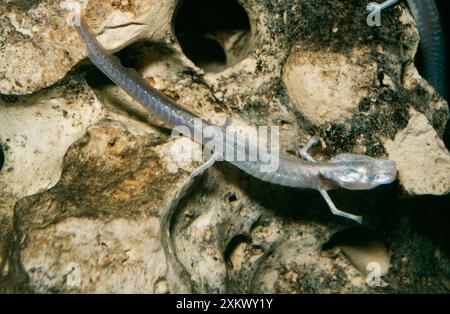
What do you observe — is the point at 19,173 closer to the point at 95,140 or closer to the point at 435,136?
the point at 95,140

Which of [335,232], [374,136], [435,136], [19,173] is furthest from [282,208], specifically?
[19,173]

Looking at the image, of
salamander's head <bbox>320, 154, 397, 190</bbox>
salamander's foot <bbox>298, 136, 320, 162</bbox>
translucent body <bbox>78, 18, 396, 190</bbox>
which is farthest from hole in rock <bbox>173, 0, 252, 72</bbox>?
salamander's head <bbox>320, 154, 397, 190</bbox>

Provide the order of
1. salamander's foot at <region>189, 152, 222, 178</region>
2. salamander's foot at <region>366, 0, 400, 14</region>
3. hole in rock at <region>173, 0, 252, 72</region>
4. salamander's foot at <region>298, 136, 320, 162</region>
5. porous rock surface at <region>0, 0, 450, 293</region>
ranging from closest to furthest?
porous rock surface at <region>0, 0, 450, 293</region> → salamander's foot at <region>189, 152, 222, 178</region> → salamander's foot at <region>366, 0, 400, 14</region> → salamander's foot at <region>298, 136, 320, 162</region> → hole in rock at <region>173, 0, 252, 72</region>

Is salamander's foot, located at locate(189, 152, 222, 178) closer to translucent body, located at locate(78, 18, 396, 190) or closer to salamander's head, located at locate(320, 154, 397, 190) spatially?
translucent body, located at locate(78, 18, 396, 190)

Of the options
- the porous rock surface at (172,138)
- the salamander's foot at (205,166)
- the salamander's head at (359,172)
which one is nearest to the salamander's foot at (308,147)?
the porous rock surface at (172,138)

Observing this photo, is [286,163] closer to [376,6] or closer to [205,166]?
[205,166]

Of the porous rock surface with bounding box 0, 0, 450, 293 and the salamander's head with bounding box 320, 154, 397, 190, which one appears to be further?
the salamander's head with bounding box 320, 154, 397, 190

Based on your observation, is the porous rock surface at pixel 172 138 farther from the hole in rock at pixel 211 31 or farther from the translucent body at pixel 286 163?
the hole in rock at pixel 211 31
